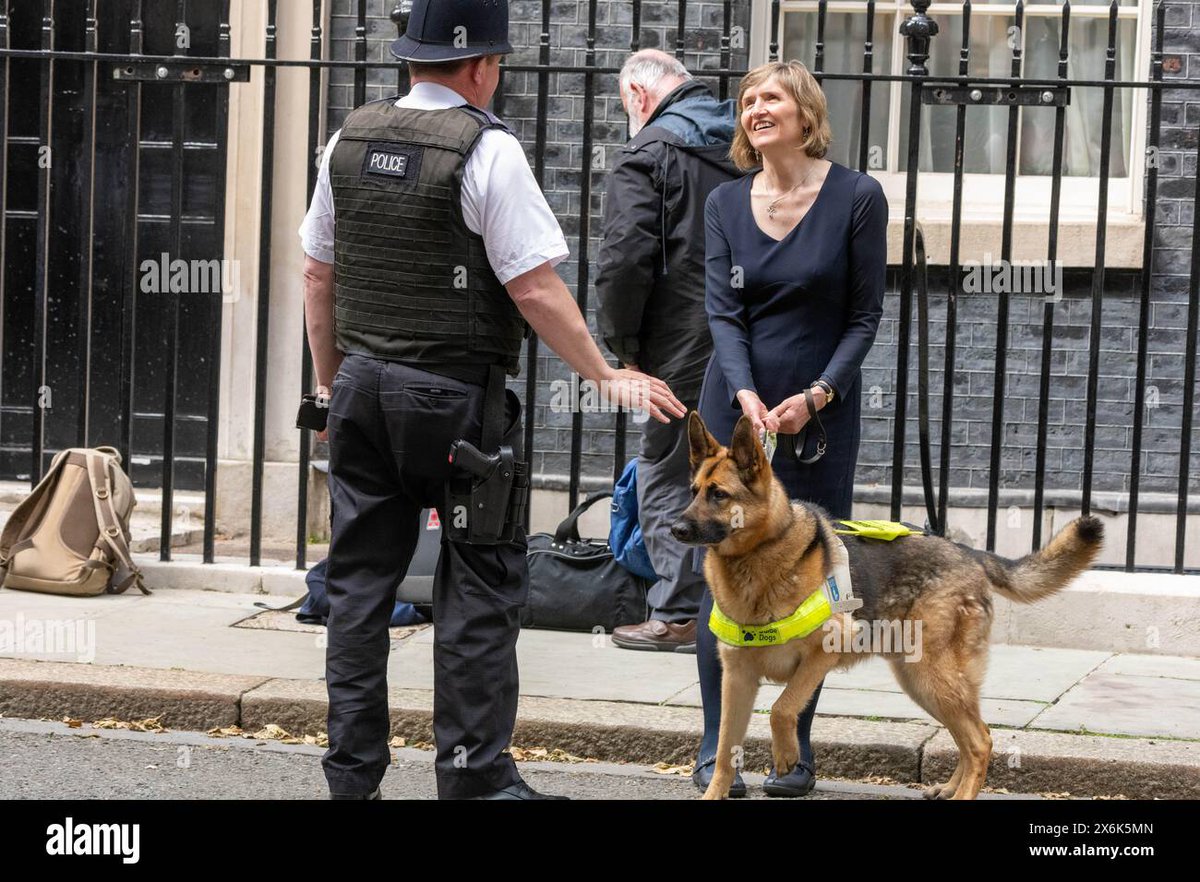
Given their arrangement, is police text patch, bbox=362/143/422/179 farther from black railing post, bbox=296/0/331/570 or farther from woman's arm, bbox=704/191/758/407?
black railing post, bbox=296/0/331/570

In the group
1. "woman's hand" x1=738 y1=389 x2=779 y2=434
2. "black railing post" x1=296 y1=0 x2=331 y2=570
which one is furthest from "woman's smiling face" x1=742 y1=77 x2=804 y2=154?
"black railing post" x1=296 y1=0 x2=331 y2=570

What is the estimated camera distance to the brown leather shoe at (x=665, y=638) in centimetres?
671

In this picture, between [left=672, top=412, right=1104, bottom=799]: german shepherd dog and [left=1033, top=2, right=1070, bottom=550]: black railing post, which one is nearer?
[left=672, top=412, right=1104, bottom=799]: german shepherd dog

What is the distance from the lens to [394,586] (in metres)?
4.46

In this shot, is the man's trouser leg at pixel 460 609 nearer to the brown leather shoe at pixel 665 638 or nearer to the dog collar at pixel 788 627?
the dog collar at pixel 788 627

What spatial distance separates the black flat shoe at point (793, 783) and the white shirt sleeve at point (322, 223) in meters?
2.11

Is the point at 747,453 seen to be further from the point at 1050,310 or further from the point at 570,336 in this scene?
the point at 1050,310

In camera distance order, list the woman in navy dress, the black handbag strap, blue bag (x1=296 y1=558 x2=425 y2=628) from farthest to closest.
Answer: the black handbag strap → blue bag (x1=296 y1=558 x2=425 y2=628) → the woman in navy dress

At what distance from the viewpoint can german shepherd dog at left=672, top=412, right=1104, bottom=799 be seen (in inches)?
185

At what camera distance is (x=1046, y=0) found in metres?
8.63

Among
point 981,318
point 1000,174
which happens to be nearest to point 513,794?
point 981,318

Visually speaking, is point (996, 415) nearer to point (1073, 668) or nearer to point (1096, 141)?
point (1073, 668)

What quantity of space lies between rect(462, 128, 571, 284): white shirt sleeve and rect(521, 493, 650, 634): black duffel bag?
9.79 feet

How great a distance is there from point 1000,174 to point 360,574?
17.7 ft
